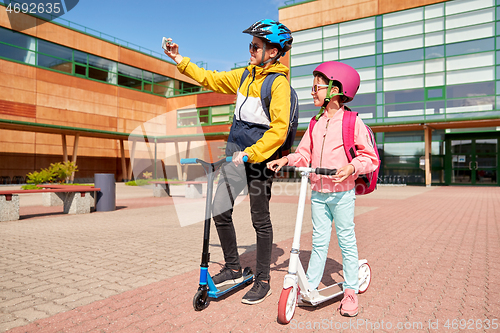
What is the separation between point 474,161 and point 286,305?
26.7m

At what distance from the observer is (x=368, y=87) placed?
968 inches

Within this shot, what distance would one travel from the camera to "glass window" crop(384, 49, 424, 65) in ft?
76.6

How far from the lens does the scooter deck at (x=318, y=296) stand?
261cm

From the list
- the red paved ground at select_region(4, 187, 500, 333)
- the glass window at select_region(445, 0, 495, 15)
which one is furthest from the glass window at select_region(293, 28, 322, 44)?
the red paved ground at select_region(4, 187, 500, 333)

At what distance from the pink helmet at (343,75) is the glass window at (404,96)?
23444 millimetres

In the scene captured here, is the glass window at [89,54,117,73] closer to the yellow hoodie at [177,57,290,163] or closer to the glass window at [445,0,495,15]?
the glass window at [445,0,495,15]

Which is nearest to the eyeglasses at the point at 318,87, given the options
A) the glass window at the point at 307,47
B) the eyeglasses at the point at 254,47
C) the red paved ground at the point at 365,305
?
the eyeglasses at the point at 254,47

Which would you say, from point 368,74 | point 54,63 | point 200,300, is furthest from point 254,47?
point 54,63

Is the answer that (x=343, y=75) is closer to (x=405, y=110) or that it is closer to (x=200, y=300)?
(x=200, y=300)

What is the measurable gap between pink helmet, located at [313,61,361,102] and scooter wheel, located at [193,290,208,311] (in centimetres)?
193

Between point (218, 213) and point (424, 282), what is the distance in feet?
7.29

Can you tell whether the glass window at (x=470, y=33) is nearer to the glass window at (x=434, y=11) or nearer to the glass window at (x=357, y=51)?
the glass window at (x=434, y=11)

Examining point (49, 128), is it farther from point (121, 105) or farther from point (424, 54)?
point (424, 54)

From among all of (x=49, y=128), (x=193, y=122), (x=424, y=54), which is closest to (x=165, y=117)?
(x=193, y=122)
